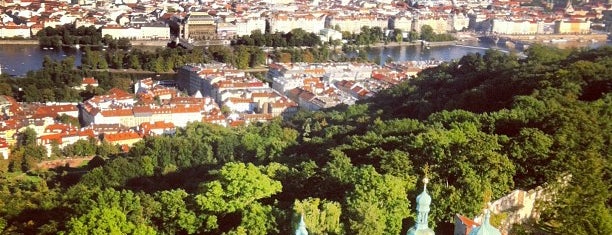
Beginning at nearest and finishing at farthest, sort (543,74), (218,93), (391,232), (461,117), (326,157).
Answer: (391,232) → (326,157) → (461,117) → (543,74) → (218,93)

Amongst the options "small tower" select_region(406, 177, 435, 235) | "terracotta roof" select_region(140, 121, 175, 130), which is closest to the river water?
"terracotta roof" select_region(140, 121, 175, 130)

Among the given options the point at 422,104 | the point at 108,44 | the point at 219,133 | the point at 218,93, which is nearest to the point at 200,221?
the point at 219,133

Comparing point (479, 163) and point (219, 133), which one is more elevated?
point (479, 163)

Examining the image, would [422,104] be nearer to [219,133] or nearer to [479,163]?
[219,133]

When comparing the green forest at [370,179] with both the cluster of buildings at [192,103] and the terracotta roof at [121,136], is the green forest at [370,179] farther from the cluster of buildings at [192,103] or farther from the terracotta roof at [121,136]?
the cluster of buildings at [192,103]

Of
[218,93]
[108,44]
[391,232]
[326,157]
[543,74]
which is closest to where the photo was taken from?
[391,232]

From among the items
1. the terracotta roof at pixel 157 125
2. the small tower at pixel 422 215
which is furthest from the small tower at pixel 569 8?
the small tower at pixel 422 215

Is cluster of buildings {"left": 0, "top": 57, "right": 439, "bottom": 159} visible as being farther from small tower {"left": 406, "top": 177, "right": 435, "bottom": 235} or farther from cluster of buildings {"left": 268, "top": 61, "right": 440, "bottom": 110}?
small tower {"left": 406, "top": 177, "right": 435, "bottom": 235}
